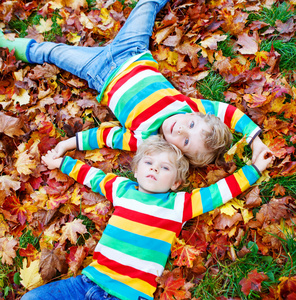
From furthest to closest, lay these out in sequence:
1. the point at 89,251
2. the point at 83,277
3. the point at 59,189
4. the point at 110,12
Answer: the point at 110,12, the point at 59,189, the point at 89,251, the point at 83,277

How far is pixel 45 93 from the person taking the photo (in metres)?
3.15

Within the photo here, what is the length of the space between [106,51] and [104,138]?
100 centimetres

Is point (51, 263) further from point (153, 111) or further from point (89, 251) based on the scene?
point (153, 111)

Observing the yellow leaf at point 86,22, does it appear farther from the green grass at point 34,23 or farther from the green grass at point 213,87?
the green grass at point 213,87

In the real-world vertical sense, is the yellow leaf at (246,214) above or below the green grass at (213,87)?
below

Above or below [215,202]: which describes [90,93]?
above

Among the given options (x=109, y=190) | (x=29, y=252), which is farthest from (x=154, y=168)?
(x=29, y=252)

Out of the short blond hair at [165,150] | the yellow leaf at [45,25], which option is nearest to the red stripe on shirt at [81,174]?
→ the short blond hair at [165,150]

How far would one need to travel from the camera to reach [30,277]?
92.0 inches

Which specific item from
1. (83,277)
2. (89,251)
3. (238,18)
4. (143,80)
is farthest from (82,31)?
(83,277)

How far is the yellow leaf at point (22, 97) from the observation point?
10.1 ft

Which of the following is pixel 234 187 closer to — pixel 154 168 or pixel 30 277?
pixel 154 168

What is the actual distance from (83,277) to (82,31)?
2879mm

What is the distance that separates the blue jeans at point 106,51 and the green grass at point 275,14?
3.65 ft
